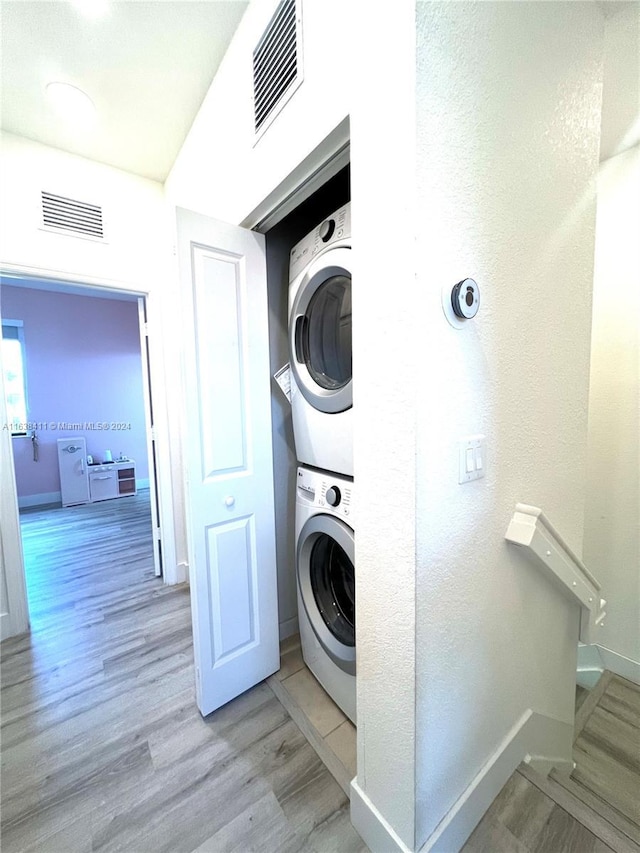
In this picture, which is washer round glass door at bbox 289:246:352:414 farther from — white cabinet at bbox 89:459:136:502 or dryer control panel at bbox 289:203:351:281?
white cabinet at bbox 89:459:136:502

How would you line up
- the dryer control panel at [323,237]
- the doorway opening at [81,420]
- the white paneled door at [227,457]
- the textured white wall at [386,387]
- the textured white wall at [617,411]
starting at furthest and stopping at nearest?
1. the doorway opening at [81,420]
2. the textured white wall at [617,411]
3. the white paneled door at [227,457]
4. the dryer control panel at [323,237]
5. the textured white wall at [386,387]

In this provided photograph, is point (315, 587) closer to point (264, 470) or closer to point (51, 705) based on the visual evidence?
point (264, 470)

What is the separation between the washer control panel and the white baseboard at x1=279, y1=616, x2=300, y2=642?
2.97 feet

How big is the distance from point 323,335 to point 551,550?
3.49 feet

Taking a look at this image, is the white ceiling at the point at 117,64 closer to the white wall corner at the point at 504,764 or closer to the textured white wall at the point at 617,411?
the textured white wall at the point at 617,411

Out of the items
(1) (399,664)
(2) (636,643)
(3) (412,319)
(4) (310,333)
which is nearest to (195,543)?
(1) (399,664)

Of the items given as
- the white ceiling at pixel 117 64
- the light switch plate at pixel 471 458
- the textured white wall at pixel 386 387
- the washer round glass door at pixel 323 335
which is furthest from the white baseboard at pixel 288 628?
the white ceiling at pixel 117 64

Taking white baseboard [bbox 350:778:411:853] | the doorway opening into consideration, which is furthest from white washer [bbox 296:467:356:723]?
the doorway opening

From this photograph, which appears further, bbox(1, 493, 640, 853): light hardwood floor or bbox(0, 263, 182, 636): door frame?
bbox(0, 263, 182, 636): door frame

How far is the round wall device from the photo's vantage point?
693 mm

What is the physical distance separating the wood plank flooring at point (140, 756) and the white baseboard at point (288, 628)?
1.19ft

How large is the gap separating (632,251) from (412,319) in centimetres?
170

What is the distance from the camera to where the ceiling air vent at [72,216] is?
1.79 metres

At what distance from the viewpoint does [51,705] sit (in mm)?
1379
